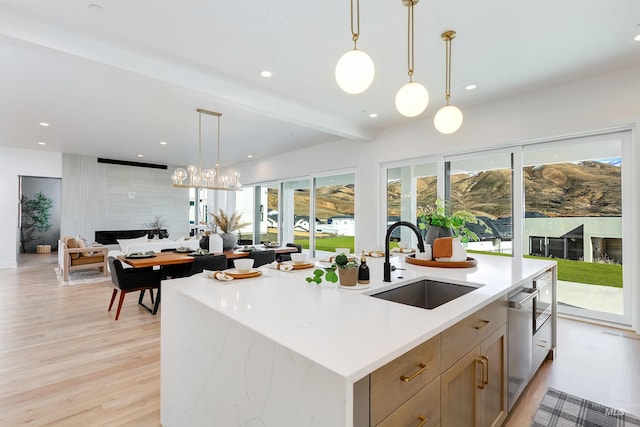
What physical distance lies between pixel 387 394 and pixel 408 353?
142mm

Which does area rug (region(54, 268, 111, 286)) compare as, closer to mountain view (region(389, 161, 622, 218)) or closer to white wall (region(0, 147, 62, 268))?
white wall (region(0, 147, 62, 268))

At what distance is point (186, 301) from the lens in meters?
1.54

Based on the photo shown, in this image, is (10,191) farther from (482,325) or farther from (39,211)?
(482,325)

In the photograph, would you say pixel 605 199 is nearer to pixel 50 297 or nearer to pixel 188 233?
pixel 50 297

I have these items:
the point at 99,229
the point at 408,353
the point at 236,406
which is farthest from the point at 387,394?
the point at 99,229

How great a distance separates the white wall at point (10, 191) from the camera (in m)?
7.05

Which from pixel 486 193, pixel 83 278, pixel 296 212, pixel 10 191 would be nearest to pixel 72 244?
pixel 83 278

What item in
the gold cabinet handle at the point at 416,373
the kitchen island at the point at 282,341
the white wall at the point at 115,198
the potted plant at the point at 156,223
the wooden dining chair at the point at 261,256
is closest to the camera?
the kitchen island at the point at 282,341

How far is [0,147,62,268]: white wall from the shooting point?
705 cm

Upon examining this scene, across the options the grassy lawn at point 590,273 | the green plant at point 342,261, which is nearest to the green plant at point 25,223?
the green plant at point 342,261

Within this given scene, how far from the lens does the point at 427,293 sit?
2000 millimetres

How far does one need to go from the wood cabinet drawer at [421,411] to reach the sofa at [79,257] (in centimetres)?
664

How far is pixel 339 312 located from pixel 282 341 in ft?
1.11

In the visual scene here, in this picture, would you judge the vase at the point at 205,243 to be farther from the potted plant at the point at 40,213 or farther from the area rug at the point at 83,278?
the potted plant at the point at 40,213
